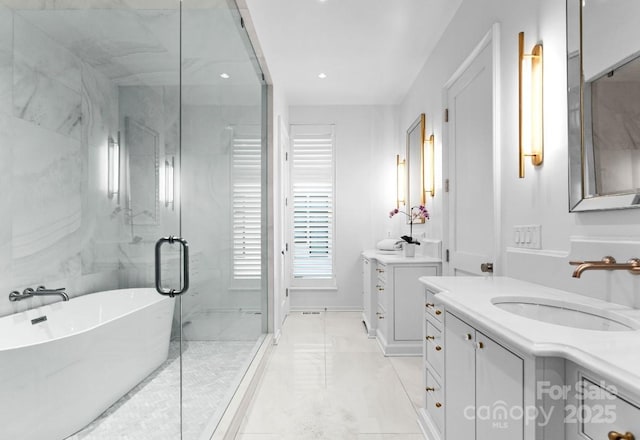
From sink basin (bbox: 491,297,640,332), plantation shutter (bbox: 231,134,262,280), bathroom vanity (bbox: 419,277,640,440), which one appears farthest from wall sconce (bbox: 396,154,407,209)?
sink basin (bbox: 491,297,640,332)

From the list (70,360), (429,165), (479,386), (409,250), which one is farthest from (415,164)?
(70,360)

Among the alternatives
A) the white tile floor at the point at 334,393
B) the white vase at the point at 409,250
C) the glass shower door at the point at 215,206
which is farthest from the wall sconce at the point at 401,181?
the glass shower door at the point at 215,206

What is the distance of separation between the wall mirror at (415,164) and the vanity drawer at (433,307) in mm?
1844

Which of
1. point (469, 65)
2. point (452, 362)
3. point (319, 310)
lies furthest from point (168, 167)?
point (319, 310)

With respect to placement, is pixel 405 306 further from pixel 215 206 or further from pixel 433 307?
pixel 215 206

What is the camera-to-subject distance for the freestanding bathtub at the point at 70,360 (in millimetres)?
995

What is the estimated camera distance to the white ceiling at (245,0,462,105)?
291cm

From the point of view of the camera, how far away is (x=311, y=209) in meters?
5.11

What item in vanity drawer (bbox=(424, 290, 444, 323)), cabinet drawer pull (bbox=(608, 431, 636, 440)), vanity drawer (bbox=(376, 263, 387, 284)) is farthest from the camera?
vanity drawer (bbox=(376, 263, 387, 284))

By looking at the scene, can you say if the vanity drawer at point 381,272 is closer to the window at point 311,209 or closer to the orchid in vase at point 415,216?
the orchid in vase at point 415,216

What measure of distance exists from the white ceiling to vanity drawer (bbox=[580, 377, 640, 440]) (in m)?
2.83

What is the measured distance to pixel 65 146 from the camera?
108 centimetres

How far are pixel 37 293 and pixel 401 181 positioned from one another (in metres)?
4.18

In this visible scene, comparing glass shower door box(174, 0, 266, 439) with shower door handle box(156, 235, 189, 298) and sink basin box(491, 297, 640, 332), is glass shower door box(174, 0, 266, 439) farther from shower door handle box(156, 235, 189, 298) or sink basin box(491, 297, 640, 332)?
sink basin box(491, 297, 640, 332)
